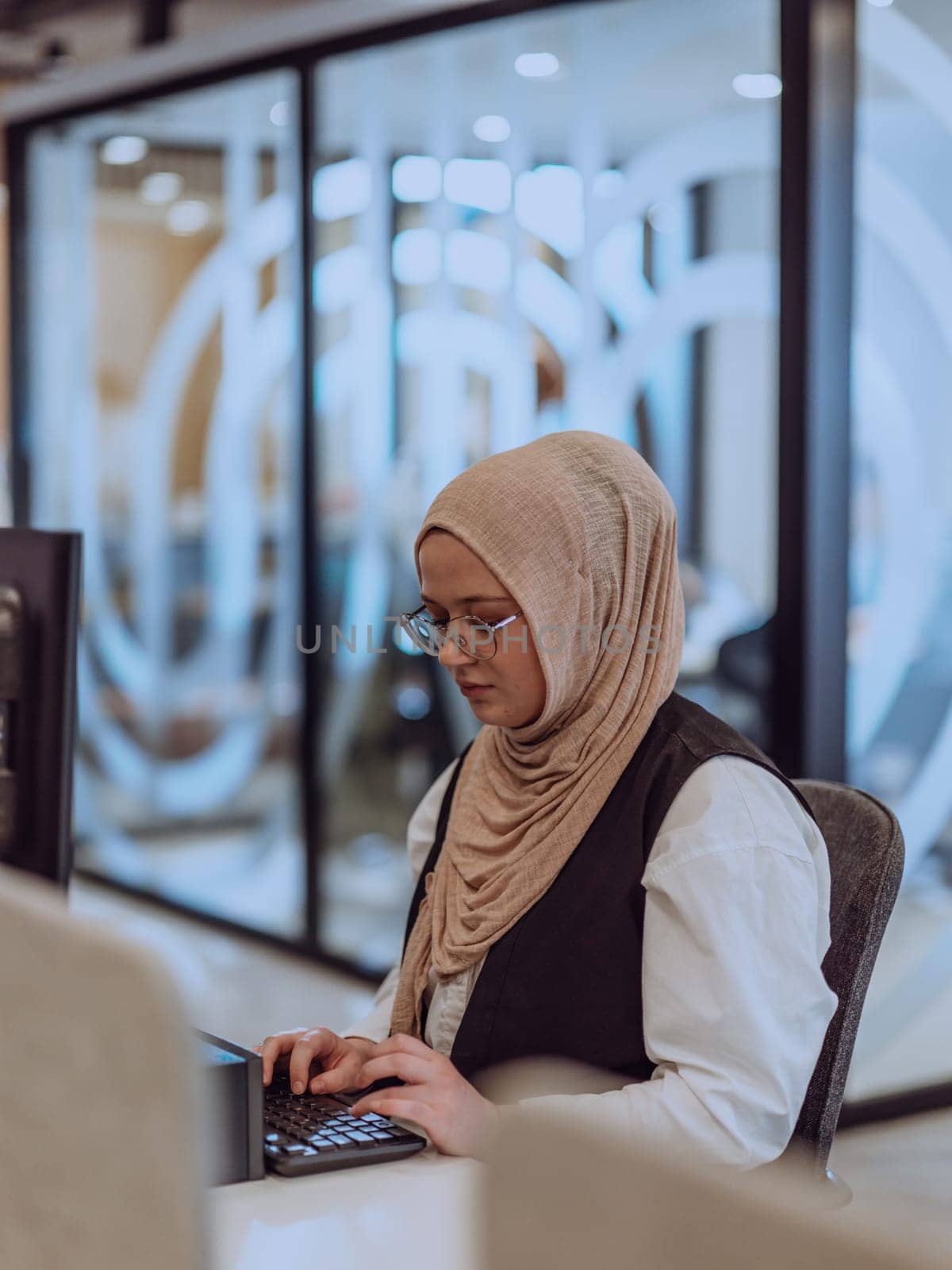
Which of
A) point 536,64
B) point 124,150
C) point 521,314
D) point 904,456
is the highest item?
point 124,150

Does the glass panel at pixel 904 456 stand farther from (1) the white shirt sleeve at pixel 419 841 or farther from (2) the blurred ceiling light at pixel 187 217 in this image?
(2) the blurred ceiling light at pixel 187 217

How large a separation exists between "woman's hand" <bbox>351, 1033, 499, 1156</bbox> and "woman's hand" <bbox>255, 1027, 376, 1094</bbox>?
0.10 ft

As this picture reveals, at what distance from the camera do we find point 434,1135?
1.32m

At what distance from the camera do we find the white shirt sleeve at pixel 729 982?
136 cm

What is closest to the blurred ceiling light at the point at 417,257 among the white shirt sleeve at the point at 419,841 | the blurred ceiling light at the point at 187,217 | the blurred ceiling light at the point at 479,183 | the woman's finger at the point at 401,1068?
the blurred ceiling light at the point at 479,183

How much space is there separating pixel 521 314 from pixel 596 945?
235 centimetres

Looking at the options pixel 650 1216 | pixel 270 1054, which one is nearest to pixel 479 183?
pixel 270 1054

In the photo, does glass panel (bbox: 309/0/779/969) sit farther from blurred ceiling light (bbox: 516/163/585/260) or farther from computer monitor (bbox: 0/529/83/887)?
computer monitor (bbox: 0/529/83/887)

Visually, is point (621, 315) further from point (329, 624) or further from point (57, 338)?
point (57, 338)

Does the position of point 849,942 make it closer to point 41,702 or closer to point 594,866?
point 594,866

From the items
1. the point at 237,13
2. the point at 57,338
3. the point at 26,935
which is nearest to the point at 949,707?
the point at 26,935

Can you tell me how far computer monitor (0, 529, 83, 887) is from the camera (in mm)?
1541

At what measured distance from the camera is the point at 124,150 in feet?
16.1

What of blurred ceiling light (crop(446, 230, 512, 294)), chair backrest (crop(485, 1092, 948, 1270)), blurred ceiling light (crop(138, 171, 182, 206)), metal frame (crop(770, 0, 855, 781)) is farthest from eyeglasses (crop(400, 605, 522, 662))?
blurred ceiling light (crop(138, 171, 182, 206))
